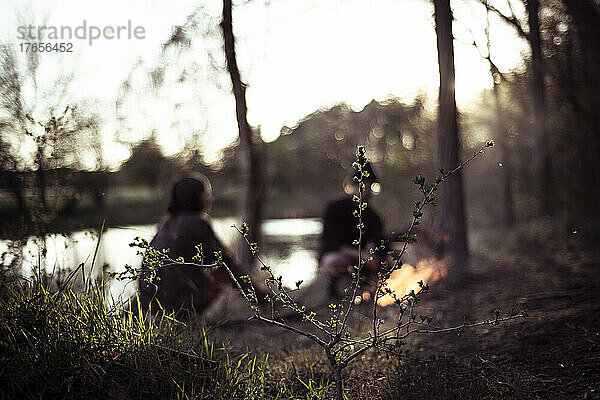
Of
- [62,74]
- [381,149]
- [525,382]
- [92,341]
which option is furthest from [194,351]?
[381,149]

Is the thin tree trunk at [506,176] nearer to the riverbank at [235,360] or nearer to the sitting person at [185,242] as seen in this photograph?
the riverbank at [235,360]

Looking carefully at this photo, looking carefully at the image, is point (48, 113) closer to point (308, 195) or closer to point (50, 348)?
point (50, 348)

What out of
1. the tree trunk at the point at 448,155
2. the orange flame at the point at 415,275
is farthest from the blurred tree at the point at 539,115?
the orange flame at the point at 415,275

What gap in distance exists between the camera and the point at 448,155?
608 centimetres

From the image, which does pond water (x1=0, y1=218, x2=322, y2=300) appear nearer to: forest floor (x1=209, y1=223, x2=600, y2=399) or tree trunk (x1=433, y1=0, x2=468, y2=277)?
forest floor (x1=209, y1=223, x2=600, y2=399)

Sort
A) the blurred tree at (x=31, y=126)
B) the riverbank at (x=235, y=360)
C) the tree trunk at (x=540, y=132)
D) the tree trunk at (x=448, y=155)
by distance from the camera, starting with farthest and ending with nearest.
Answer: the tree trunk at (x=540, y=132) < the tree trunk at (x=448, y=155) < the blurred tree at (x=31, y=126) < the riverbank at (x=235, y=360)

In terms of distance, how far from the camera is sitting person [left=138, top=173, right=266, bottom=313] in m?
3.80

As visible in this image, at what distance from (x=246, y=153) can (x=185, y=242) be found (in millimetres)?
2794

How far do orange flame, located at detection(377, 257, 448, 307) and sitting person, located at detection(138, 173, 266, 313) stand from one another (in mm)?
1780

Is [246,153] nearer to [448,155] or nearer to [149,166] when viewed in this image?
[448,155]

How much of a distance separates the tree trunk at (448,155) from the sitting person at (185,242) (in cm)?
303

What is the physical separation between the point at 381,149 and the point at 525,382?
11.9 meters

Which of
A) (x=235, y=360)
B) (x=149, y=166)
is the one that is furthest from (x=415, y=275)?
(x=149, y=166)

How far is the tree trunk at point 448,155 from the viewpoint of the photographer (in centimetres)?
595
